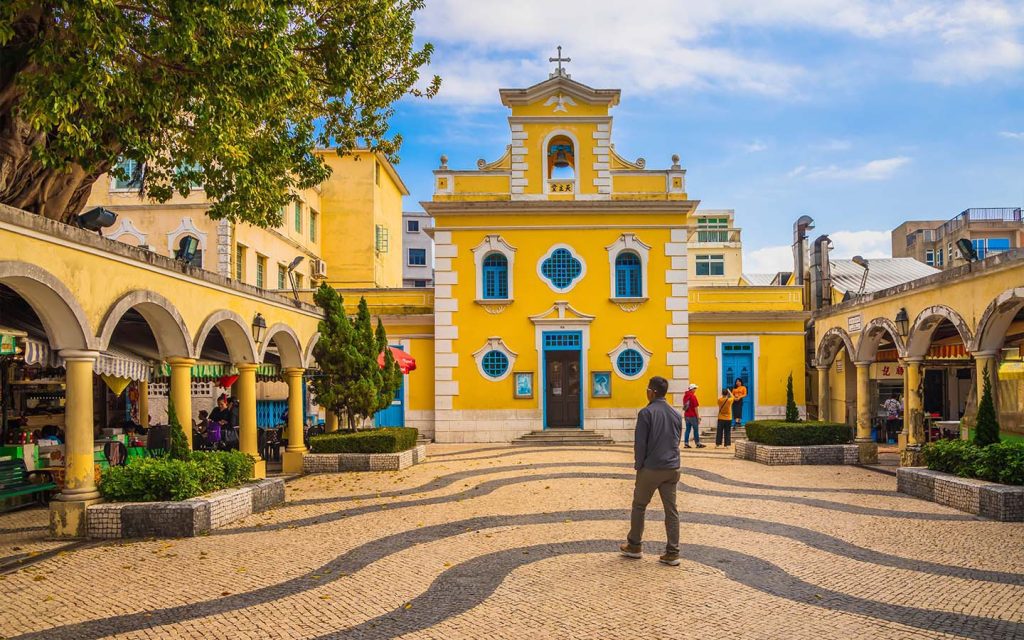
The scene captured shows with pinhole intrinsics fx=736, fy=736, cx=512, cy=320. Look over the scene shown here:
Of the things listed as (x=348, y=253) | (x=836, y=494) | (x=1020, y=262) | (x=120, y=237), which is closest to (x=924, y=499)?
(x=836, y=494)

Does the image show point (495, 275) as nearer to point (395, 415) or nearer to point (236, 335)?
point (395, 415)

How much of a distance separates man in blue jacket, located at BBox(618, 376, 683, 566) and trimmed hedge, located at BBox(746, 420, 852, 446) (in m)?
9.52

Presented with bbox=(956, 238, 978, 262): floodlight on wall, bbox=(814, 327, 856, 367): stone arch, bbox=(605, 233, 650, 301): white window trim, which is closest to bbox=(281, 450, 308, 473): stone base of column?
bbox=(605, 233, 650, 301): white window trim

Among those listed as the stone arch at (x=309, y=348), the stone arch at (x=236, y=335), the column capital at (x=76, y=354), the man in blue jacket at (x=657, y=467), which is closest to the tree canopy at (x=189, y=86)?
the stone arch at (x=236, y=335)

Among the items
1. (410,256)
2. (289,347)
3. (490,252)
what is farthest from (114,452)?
(410,256)

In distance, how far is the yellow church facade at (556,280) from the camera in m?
22.9

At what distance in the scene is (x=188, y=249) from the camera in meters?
12.0

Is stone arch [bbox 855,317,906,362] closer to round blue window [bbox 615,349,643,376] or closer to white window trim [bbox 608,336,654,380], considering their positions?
white window trim [bbox 608,336,654,380]

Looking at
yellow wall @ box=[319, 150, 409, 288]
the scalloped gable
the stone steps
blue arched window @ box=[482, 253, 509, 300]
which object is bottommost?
the stone steps

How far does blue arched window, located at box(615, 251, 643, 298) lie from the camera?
2323 centimetres

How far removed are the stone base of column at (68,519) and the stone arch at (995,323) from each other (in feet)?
46.0

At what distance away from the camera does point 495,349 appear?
22.9 m

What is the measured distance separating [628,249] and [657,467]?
15.7m

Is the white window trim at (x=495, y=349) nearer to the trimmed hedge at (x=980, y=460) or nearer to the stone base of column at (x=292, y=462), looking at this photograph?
the stone base of column at (x=292, y=462)
